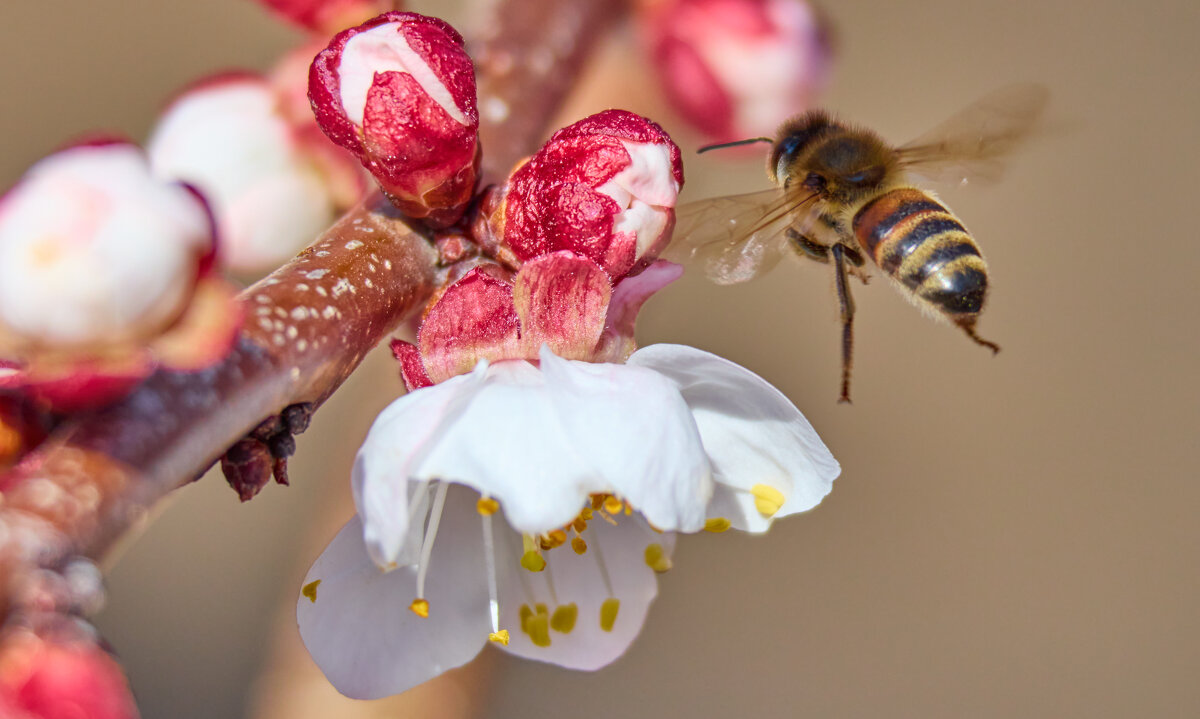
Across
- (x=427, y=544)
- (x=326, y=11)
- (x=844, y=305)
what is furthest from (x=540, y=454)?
(x=326, y=11)

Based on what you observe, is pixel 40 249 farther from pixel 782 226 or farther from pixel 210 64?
pixel 210 64

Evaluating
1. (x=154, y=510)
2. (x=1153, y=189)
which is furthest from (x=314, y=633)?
(x=1153, y=189)

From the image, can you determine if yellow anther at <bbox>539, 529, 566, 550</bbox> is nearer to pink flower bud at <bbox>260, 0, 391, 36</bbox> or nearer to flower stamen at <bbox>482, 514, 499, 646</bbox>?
flower stamen at <bbox>482, 514, 499, 646</bbox>

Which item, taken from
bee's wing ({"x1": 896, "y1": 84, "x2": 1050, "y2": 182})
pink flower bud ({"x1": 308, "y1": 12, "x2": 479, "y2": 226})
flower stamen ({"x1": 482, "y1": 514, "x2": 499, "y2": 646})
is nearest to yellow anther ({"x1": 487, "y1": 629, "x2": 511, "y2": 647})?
flower stamen ({"x1": 482, "y1": 514, "x2": 499, "y2": 646})

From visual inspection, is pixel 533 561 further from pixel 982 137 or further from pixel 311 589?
pixel 982 137

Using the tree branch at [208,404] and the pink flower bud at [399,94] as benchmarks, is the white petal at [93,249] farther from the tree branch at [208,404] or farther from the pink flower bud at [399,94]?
the pink flower bud at [399,94]

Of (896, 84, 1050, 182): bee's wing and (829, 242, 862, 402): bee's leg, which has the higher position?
(896, 84, 1050, 182): bee's wing
